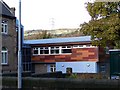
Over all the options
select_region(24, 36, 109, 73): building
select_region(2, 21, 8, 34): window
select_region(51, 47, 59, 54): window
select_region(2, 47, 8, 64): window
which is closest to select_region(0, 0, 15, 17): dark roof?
select_region(2, 21, 8, 34): window

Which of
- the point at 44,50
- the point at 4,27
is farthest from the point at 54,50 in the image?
the point at 4,27

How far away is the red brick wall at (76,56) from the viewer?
47.0 m

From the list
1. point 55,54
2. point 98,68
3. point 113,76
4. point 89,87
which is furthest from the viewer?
point 55,54

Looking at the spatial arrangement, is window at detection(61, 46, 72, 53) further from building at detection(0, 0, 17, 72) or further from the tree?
the tree

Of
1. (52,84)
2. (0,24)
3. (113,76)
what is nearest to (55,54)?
(0,24)

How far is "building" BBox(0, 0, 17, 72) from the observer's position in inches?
1525

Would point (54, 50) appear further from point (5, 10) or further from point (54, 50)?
point (5, 10)

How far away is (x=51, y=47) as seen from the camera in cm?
5100

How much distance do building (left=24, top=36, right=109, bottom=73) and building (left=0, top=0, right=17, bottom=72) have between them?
10.6m

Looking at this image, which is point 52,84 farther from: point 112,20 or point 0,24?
point 0,24

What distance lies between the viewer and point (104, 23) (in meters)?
17.5

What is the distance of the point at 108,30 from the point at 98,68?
1214 inches

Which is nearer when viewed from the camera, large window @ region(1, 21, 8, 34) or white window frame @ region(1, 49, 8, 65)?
large window @ region(1, 21, 8, 34)

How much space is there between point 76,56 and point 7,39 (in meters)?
12.7
